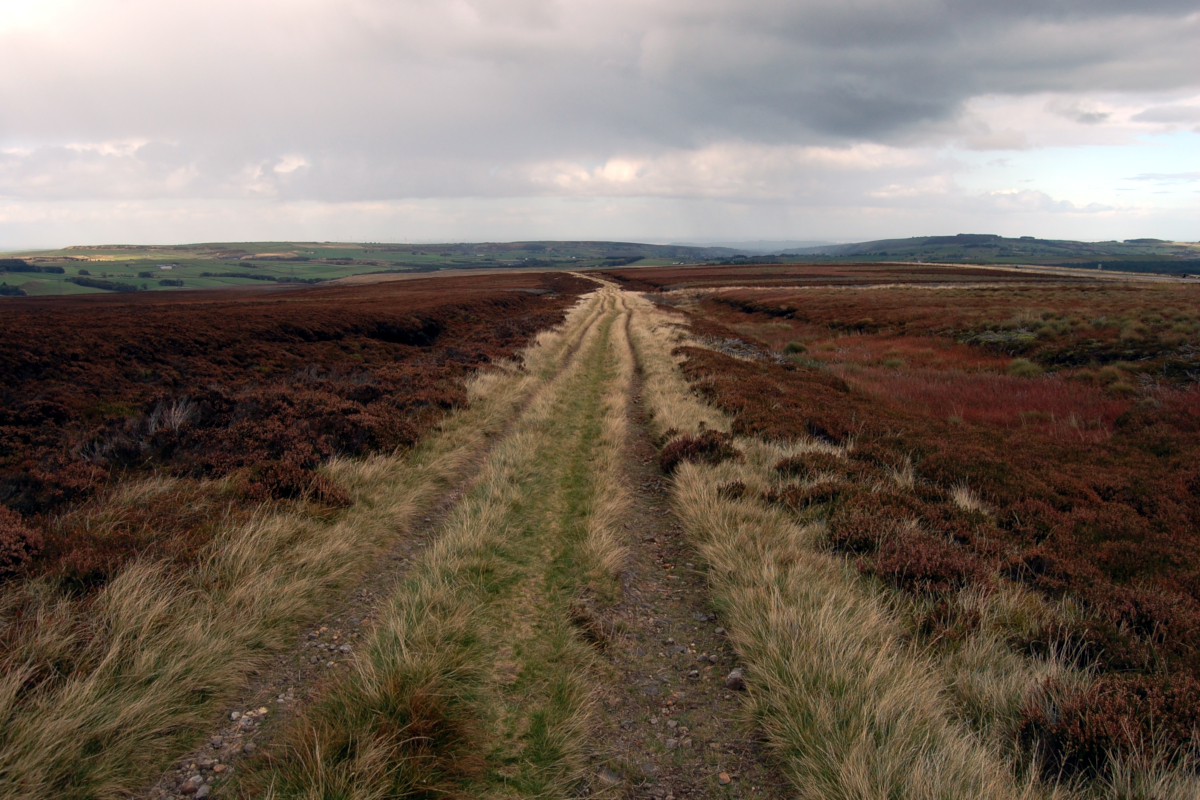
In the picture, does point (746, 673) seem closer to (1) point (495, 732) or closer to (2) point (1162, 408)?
(1) point (495, 732)

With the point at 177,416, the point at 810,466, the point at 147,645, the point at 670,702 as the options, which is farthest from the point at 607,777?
the point at 177,416

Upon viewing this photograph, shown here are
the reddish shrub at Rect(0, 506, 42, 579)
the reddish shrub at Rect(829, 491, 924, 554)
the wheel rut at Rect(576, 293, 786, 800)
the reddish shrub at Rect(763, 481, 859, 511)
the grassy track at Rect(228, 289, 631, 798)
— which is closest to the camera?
the grassy track at Rect(228, 289, 631, 798)

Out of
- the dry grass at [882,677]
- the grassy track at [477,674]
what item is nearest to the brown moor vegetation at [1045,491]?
the dry grass at [882,677]

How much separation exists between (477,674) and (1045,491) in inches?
357

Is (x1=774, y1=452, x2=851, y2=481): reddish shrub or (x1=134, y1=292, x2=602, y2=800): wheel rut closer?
(x1=134, y1=292, x2=602, y2=800): wheel rut

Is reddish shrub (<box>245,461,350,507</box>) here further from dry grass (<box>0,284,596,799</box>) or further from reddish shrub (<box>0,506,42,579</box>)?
reddish shrub (<box>0,506,42,579</box>)

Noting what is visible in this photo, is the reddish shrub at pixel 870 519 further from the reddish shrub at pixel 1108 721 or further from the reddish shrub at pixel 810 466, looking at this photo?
the reddish shrub at pixel 1108 721

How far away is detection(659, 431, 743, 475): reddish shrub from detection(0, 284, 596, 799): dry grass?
4907 millimetres

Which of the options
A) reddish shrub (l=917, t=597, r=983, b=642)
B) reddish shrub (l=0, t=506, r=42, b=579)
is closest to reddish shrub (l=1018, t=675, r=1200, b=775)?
reddish shrub (l=917, t=597, r=983, b=642)

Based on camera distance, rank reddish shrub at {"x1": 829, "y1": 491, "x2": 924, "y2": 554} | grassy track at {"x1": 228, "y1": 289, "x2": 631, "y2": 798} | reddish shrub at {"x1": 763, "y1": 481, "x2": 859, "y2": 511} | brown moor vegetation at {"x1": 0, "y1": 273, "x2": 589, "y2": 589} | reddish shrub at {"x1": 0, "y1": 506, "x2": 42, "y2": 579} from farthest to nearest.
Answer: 1. reddish shrub at {"x1": 763, "y1": 481, "x2": 859, "y2": 511}
2. reddish shrub at {"x1": 829, "y1": 491, "x2": 924, "y2": 554}
3. brown moor vegetation at {"x1": 0, "y1": 273, "x2": 589, "y2": 589}
4. reddish shrub at {"x1": 0, "y1": 506, "x2": 42, "y2": 579}
5. grassy track at {"x1": 228, "y1": 289, "x2": 631, "y2": 798}

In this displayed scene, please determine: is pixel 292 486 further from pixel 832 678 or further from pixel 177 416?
pixel 832 678

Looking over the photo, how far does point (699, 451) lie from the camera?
9.31m

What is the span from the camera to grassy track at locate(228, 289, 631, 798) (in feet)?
9.91

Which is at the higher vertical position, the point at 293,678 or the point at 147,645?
the point at 147,645
